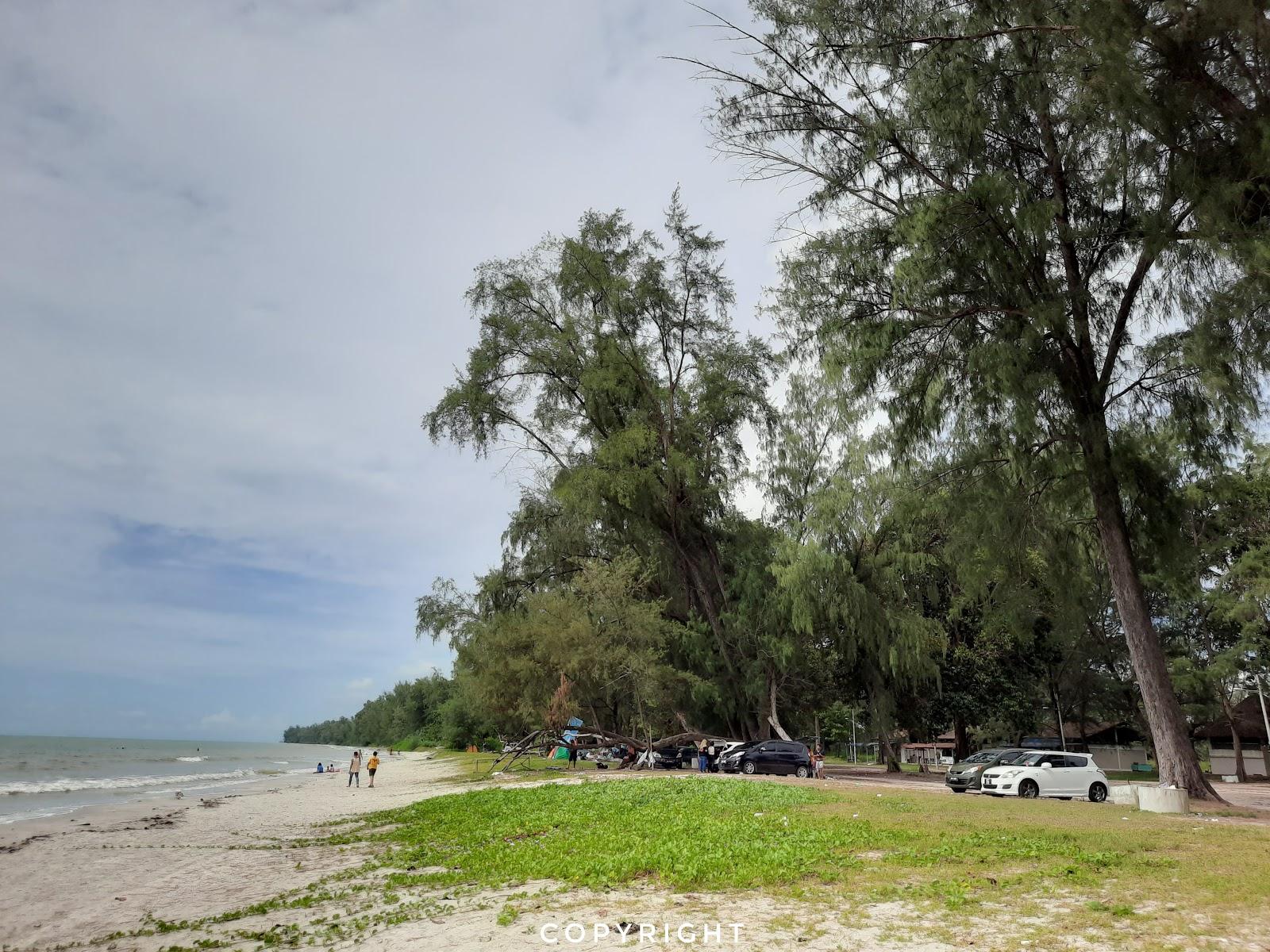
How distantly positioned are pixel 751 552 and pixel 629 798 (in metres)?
19.8

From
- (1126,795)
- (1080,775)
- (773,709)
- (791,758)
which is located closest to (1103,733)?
(773,709)

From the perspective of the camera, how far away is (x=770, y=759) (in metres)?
28.4

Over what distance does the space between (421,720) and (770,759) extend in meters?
92.0

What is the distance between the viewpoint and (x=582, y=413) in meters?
36.1

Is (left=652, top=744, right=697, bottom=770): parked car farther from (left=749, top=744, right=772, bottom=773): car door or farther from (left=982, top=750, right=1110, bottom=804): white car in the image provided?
(left=982, top=750, right=1110, bottom=804): white car

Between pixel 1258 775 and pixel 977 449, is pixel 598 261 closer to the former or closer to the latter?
pixel 977 449

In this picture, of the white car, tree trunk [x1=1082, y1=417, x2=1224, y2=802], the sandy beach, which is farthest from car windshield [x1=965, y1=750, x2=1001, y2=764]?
the sandy beach

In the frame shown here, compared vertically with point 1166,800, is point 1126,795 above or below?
below

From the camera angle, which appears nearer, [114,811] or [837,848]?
[837,848]

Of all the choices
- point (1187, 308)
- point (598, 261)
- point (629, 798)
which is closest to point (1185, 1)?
point (1187, 308)

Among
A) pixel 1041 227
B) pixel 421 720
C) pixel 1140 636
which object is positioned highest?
pixel 1041 227

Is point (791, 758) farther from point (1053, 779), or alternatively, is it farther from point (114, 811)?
point (114, 811)

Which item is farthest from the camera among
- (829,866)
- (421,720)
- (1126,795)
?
(421,720)

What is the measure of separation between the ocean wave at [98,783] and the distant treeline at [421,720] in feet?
60.8
